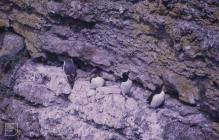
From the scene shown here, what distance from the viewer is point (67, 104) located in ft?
14.2

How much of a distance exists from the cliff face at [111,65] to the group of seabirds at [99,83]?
0.24 ft

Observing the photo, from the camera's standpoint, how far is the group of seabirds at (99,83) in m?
4.14

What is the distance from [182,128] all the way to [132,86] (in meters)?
0.81

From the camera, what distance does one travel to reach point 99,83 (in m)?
4.40

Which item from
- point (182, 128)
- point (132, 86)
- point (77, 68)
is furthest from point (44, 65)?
point (182, 128)

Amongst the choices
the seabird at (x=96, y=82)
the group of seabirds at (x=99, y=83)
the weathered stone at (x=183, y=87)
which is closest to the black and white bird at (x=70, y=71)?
the group of seabirds at (x=99, y=83)

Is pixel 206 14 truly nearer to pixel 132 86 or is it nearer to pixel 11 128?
pixel 132 86

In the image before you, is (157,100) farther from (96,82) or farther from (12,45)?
(12,45)

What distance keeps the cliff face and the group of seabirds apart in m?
0.07

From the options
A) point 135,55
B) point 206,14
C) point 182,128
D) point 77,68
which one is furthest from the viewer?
point 77,68

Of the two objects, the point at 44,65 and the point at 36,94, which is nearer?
the point at 36,94

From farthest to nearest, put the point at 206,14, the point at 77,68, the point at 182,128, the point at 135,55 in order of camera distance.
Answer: the point at 77,68 → the point at 135,55 → the point at 182,128 → the point at 206,14

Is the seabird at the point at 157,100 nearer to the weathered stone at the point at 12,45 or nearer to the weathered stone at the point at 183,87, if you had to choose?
the weathered stone at the point at 183,87

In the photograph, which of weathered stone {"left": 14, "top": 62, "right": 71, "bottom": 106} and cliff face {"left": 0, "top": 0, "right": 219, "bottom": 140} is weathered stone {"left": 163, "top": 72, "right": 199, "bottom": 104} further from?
weathered stone {"left": 14, "top": 62, "right": 71, "bottom": 106}
